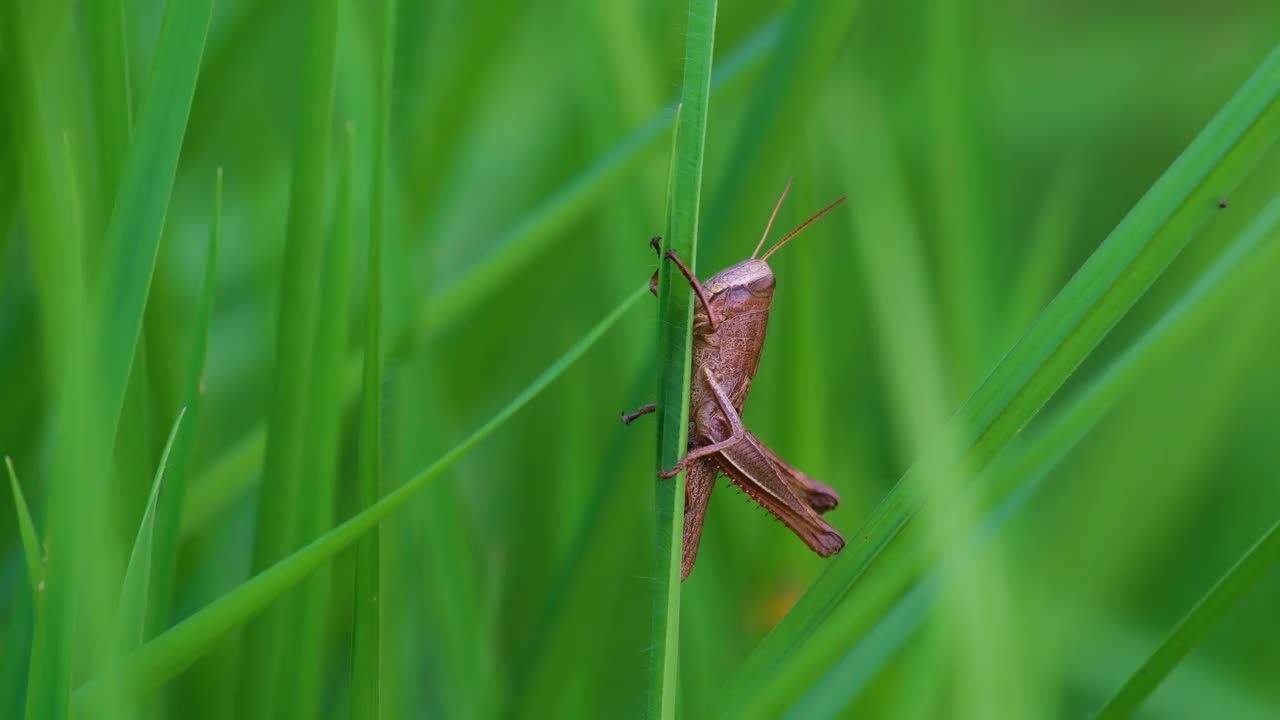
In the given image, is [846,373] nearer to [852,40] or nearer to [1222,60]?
[852,40]

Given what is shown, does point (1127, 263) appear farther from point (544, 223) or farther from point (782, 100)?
point (544, 223)

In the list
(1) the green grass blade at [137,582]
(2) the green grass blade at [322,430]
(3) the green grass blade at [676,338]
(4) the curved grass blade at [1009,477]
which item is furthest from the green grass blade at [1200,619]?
(1) the green grass blade at [137,582]

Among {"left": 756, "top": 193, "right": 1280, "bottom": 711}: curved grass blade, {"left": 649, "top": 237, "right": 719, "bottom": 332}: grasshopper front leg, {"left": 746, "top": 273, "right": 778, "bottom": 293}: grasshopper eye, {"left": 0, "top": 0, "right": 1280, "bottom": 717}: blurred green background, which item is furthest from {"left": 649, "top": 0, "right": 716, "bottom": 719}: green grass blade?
{"left": 746, "top": 273, "right": 778, "bottom": 293}: grasshopper eye

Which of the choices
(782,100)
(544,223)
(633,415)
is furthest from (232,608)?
(782,100)

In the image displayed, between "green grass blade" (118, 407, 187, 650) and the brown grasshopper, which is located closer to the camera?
"green grass blade" (118, 407, 187, 650)

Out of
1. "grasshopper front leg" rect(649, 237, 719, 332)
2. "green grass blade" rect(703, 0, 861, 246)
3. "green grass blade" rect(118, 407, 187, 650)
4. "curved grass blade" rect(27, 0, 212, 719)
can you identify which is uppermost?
"green grass blade" rect(703, 0, 861, 246)

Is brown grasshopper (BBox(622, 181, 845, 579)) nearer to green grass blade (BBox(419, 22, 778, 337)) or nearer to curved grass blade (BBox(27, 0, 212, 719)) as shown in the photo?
green grass blade (BBox(419, 22, 778, 337))
